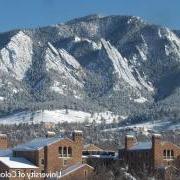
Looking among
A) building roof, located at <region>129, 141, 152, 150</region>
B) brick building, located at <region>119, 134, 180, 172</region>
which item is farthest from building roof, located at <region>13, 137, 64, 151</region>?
building roof, located at <region>129, 141, 152, 150</region>

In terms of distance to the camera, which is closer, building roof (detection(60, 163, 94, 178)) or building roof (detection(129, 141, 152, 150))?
building roof (detection(60, 163, 94, 178))

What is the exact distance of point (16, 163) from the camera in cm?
11256

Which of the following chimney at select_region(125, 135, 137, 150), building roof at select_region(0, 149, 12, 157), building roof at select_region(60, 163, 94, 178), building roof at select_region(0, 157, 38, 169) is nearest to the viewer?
building roof at select_region(60, 163, 94, 178)

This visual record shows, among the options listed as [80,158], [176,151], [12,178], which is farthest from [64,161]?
[176,151]

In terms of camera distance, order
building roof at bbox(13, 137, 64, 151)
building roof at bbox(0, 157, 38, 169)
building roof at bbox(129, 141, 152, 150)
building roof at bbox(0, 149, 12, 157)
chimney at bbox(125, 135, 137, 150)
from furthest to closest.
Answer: chimney at bbox(125, 135, 137, 150)
building roof at bbox(129, 141, 152, 150)
building roof at bbox(0, 149, 12, 157)
building roof at bbox(13, 137, 64, 151)
building roof at bbox(0, 157, 38, 169)

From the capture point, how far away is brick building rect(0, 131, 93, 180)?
367 feet

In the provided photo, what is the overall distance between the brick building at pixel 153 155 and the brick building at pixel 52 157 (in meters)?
9.31

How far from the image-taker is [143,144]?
126m

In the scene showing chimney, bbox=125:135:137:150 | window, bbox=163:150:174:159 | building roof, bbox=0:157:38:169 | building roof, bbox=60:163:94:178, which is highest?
chimney, bbox=125:135:137:150

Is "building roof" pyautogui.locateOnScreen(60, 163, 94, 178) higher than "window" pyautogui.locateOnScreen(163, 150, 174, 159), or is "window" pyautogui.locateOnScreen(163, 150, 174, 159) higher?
"window" pyautogui.locateOnScreen(163, 150, 174, 159)

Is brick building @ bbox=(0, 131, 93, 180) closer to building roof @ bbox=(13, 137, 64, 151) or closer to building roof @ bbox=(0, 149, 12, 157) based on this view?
building roof @ bbox=(13, 137, 64, 151)

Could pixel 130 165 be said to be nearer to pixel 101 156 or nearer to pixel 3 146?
pixel 101 156

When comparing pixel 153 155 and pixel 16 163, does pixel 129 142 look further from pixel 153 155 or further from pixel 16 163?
pixel 16 163

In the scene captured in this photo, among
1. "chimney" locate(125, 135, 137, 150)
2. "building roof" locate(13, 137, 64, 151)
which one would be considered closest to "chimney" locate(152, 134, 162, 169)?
"chimney" locate(125, 135, 137, 150)
